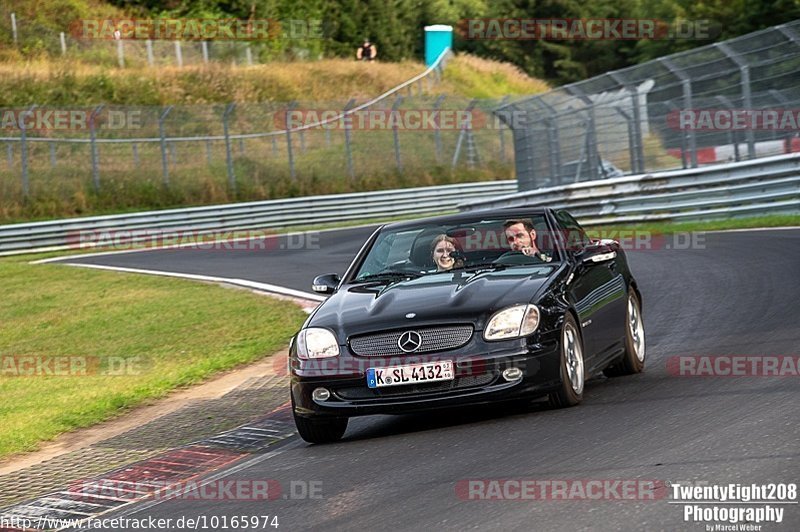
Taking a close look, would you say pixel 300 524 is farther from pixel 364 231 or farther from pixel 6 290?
pixel 364 231

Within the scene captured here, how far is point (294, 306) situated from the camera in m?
16.5

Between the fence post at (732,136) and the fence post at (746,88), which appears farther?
the fence post at (732,136)

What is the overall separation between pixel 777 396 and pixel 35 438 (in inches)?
204

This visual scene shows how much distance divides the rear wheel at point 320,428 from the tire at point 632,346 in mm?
2317

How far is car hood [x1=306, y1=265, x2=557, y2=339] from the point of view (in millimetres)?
8172

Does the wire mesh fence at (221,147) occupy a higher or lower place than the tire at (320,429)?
lower

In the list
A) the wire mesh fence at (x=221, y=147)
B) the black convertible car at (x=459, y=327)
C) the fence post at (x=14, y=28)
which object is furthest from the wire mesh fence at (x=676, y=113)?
the fence post at (x=14, y=28)

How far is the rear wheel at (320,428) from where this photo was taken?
841 centimetres

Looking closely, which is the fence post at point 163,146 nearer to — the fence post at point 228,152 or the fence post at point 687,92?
the fence post at point 228,152

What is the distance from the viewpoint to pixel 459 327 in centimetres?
814

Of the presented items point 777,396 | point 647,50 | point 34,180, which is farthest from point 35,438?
point 647,50

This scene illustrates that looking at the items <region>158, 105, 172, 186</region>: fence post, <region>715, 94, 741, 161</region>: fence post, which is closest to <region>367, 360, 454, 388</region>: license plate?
<region>715, 94, 741, 161</region>: fence post

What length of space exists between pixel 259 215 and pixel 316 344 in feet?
94.1

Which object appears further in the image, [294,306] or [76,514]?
[294,306]
